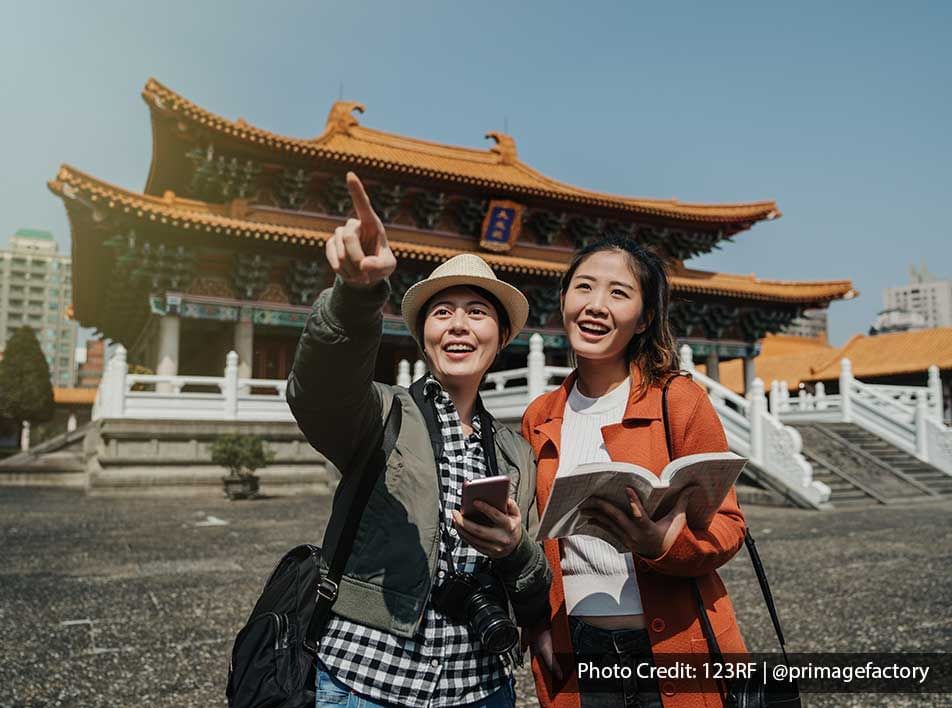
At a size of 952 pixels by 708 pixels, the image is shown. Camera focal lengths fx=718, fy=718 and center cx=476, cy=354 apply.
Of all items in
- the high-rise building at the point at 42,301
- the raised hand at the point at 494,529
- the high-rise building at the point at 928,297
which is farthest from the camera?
the high-rise building at the point at 928,297

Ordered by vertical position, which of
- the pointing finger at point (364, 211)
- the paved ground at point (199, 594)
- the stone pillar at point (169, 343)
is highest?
the stone pillar at point (169, 343)

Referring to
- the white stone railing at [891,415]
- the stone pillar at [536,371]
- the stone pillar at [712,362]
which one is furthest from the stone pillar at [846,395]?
the stone pillar at [536,371]

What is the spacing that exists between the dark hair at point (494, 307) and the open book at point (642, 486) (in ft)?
1.85

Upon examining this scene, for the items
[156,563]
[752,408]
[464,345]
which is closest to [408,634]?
[464,345]

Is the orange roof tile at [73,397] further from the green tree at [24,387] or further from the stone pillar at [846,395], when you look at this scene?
the stone pillar at [846,395]

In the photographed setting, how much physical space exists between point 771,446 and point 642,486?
448 inches

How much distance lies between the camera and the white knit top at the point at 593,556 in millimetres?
1727

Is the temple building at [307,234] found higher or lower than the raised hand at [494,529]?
higher

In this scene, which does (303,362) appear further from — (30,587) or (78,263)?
(78,263)

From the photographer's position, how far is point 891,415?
15.3 metres

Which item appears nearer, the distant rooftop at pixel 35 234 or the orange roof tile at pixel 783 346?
the orange roof tile at pixel 783 346

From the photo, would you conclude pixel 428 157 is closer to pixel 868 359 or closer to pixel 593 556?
pixel 593 556

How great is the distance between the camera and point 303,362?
1.42 meters

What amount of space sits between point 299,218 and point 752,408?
34.1ft
